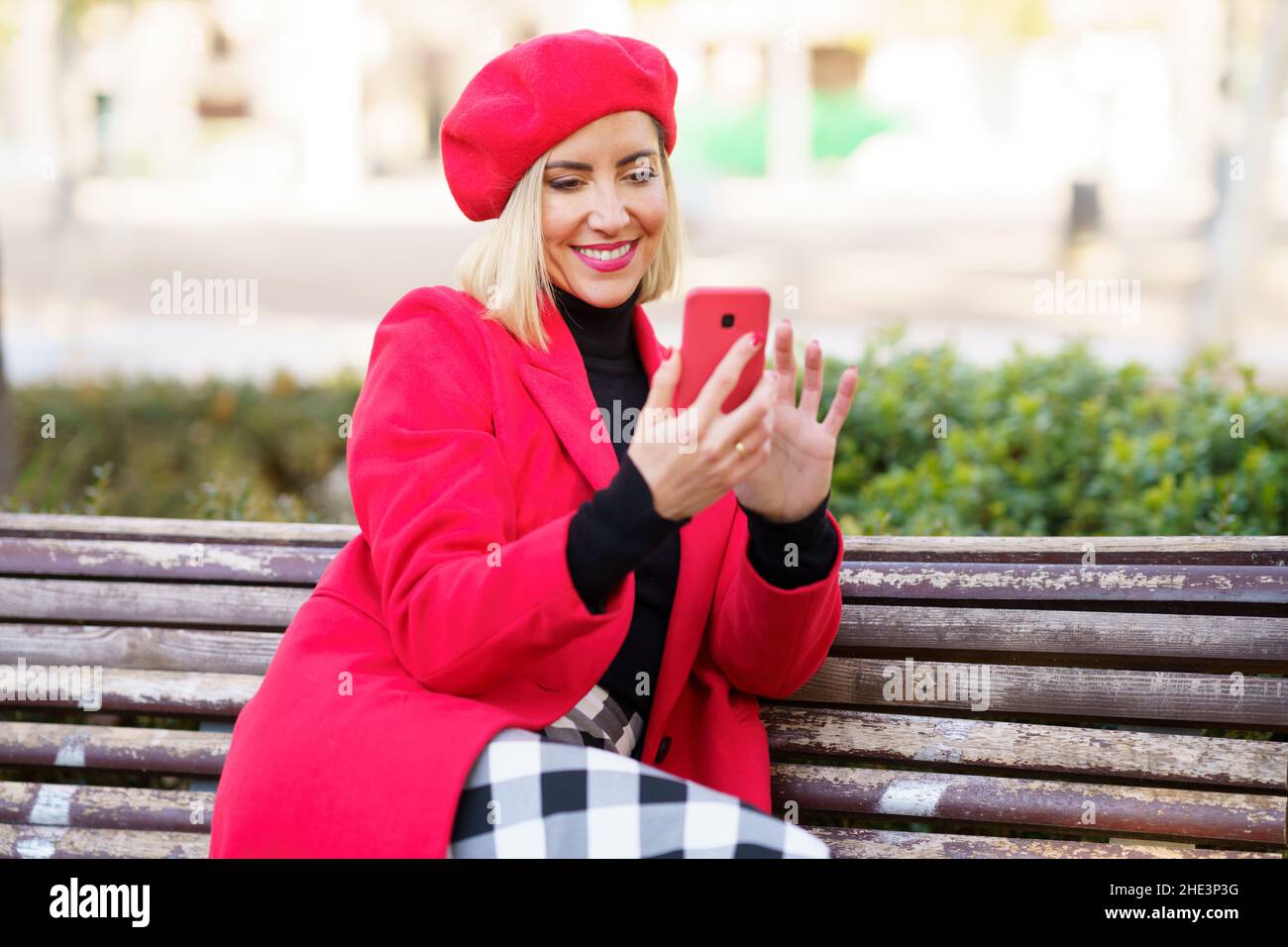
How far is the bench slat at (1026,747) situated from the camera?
8.14 feet

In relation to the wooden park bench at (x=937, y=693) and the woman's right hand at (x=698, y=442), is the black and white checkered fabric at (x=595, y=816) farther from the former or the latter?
the wooden park bench at (x=937, y=693)

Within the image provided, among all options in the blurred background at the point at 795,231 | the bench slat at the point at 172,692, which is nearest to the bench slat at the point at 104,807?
the bench slat at the point at 172,692

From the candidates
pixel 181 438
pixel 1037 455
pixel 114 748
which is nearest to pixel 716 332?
pixel 114 748

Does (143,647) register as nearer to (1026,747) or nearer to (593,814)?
(593,814)

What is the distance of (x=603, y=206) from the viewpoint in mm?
2346

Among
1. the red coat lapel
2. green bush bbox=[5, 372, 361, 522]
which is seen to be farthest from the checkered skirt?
green bush bbox=[5, 372, 361, 522]

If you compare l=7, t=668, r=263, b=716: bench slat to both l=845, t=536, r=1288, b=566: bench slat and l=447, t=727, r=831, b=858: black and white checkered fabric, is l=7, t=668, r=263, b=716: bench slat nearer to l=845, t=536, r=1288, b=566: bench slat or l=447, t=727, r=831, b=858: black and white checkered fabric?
l=447, t=727, r=831, b=858: black and white checkered fabric

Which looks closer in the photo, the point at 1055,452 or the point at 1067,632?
the point at 1067,632

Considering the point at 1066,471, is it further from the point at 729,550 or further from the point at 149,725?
the point at 149,725

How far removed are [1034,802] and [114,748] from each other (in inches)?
74.6

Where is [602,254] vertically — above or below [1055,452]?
above

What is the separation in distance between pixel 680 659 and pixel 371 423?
68 centimetres
